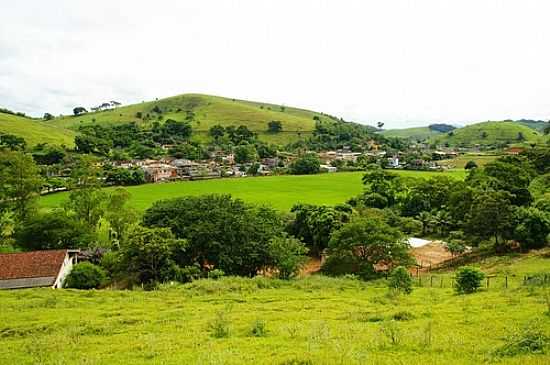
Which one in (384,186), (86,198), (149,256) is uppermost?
(86,198)

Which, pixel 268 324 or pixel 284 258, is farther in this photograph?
pixel 284 258

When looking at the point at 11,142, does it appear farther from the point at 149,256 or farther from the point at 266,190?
the point at 149,256

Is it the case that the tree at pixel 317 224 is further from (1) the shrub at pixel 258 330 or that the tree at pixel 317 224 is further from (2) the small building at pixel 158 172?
(2) the small building at pixel 158 172

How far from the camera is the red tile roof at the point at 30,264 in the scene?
30719 mm

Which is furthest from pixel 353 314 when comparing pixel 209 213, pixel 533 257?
pixel 533 257

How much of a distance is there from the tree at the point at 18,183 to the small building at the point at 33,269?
13622 mm

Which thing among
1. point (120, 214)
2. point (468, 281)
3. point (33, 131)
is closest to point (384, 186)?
point (120, 214)

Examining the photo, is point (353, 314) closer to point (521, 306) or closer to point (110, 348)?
point (521, 306)

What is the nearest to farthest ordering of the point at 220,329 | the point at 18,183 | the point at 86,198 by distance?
the point at 220,329 → the point at 18,183 → the point at 86,198

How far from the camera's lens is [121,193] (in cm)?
4316

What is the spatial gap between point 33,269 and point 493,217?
37.5 metres

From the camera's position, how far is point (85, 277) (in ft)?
105

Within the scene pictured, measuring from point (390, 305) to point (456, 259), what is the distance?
1995 cm

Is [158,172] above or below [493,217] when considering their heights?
above
